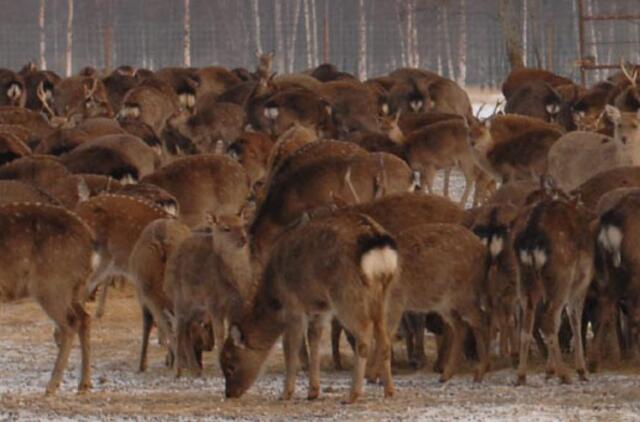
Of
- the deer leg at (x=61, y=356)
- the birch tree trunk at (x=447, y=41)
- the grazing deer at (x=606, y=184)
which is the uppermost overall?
the birch tree trunk at (x=447, y=41)

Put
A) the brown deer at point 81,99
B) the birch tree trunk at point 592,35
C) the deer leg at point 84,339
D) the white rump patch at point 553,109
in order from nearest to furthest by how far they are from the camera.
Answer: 1. the deer leg at point 84,339
2. the white rump patch at point 553,109
3. the brown deer at point 81,99
4. the birch tree trunk at point 592,35

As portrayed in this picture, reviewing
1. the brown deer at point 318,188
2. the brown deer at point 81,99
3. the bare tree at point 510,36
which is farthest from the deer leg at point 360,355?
the bare tree at point 510,36

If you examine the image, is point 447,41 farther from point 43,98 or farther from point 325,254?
point 325,254

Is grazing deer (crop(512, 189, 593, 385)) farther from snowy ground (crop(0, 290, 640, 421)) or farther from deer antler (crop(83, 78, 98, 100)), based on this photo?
deer antler (crop(83, 78, 98, 100))

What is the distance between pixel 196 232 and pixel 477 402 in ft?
9.62

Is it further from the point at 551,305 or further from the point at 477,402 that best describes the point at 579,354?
the point at 477,402

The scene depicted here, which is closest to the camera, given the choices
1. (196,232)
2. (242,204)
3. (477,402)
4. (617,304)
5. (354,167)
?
(477,402)

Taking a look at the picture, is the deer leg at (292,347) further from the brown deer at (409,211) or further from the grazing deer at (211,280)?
the brown deer at (409,211)

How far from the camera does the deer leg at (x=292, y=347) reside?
10.2 meters

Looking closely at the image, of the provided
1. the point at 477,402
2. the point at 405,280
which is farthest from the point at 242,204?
the point at 477,402

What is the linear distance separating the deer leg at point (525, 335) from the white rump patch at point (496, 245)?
577 mm

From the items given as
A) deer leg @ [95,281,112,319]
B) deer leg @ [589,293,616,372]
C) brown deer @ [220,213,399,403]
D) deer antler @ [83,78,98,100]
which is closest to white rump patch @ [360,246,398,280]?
brown deer @ [220,213,399,403]

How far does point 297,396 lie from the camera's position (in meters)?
10.4

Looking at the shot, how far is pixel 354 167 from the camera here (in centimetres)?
1412
